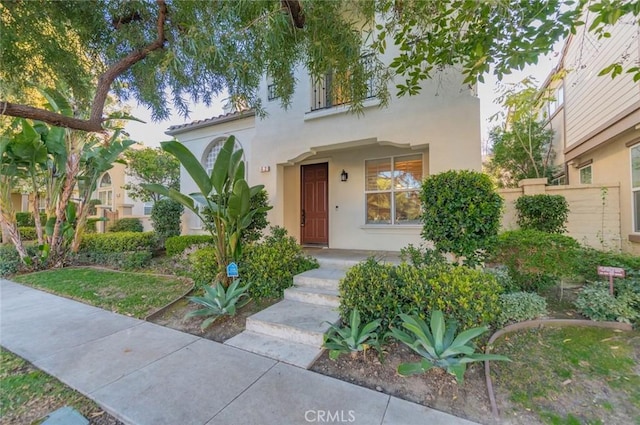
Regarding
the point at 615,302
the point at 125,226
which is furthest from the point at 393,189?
the point at 125,226

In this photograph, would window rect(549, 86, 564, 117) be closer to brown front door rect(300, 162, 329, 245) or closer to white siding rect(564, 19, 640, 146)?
white siding rect(564, 19, 640, 146)

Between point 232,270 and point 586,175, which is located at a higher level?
point 586,175

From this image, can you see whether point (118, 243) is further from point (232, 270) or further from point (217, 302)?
point (217, 302)

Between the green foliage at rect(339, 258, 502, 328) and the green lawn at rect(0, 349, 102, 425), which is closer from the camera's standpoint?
the green lawn at rect(0, 349, 102, 425)

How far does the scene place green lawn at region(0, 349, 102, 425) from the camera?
226 cm

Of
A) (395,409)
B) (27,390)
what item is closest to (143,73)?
(27,390)

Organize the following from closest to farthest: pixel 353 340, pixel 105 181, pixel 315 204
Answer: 1. pixel 353 340
2. pixel 315 204
3. pixel 105 181

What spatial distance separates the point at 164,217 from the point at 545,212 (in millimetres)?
10697

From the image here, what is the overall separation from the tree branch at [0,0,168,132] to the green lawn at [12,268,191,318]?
295 cm

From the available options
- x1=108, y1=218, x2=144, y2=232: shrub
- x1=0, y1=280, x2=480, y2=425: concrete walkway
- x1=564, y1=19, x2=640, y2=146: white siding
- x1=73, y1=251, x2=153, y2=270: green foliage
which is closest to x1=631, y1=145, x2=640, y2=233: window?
x1=564, y1=19, x2=640, y2=146: white siding

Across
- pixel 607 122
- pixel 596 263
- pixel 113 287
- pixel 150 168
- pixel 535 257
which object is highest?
pixel 150 168

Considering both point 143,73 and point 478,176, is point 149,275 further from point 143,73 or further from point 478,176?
point 478,176

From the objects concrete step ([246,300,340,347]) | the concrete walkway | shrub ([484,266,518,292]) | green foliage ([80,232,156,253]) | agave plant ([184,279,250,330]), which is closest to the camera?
the concrete walkway

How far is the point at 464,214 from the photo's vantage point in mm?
3887
